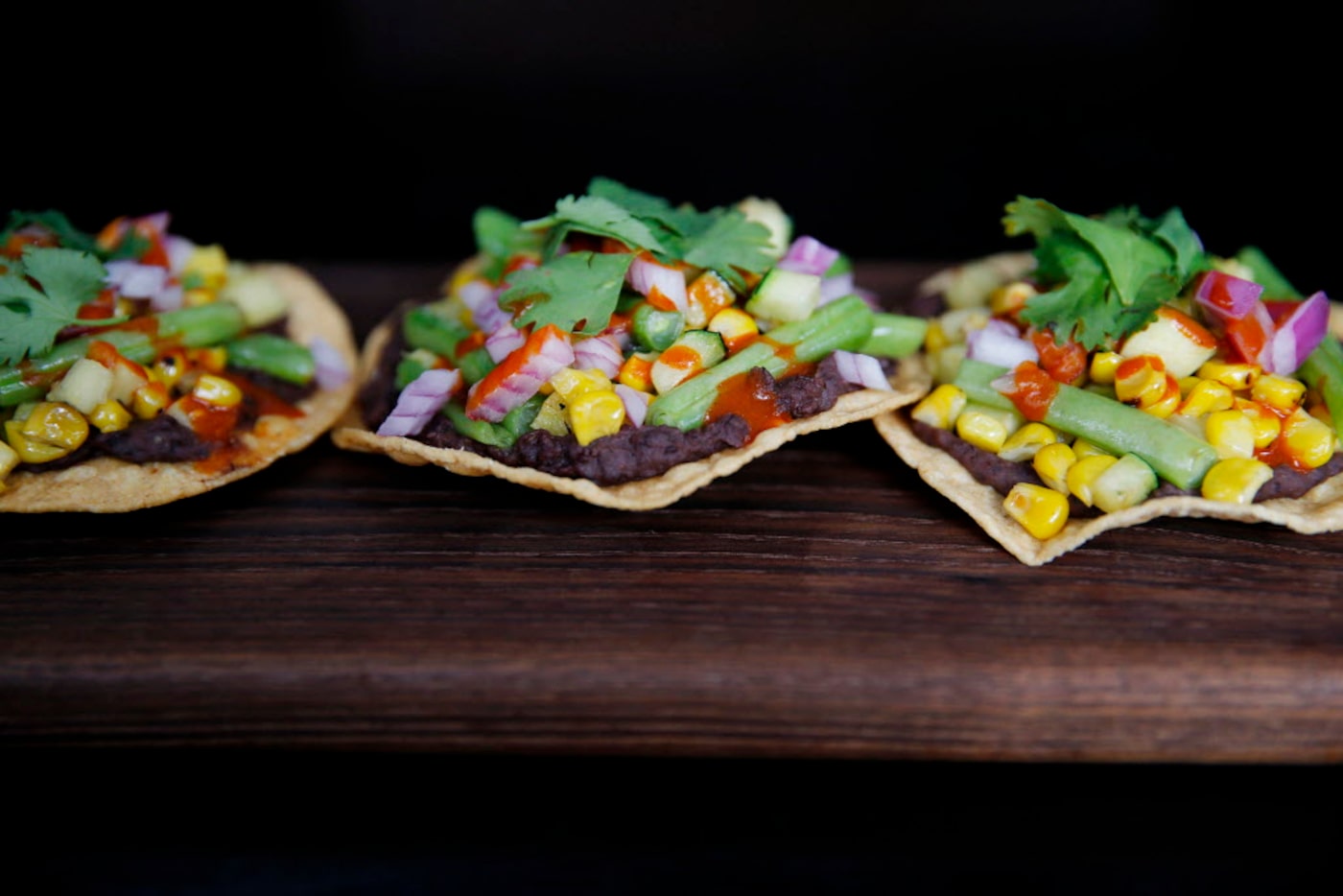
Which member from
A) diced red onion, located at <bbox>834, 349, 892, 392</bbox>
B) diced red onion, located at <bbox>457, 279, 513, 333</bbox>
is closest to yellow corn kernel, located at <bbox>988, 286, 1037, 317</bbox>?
diced red onion, located at <bbox>834, 349, 892, 392</bbox>

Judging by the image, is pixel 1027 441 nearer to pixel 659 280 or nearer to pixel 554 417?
pixel 659 280

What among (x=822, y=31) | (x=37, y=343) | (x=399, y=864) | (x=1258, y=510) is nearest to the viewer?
(x=399, y=864)

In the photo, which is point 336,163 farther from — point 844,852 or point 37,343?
point 844,852

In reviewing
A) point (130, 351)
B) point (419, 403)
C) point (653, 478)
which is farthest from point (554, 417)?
point (130, 351)

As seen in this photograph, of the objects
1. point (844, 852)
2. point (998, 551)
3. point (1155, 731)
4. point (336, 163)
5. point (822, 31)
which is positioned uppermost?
point (822, 31)

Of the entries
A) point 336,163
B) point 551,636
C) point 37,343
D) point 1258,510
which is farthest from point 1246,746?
point 336,163
